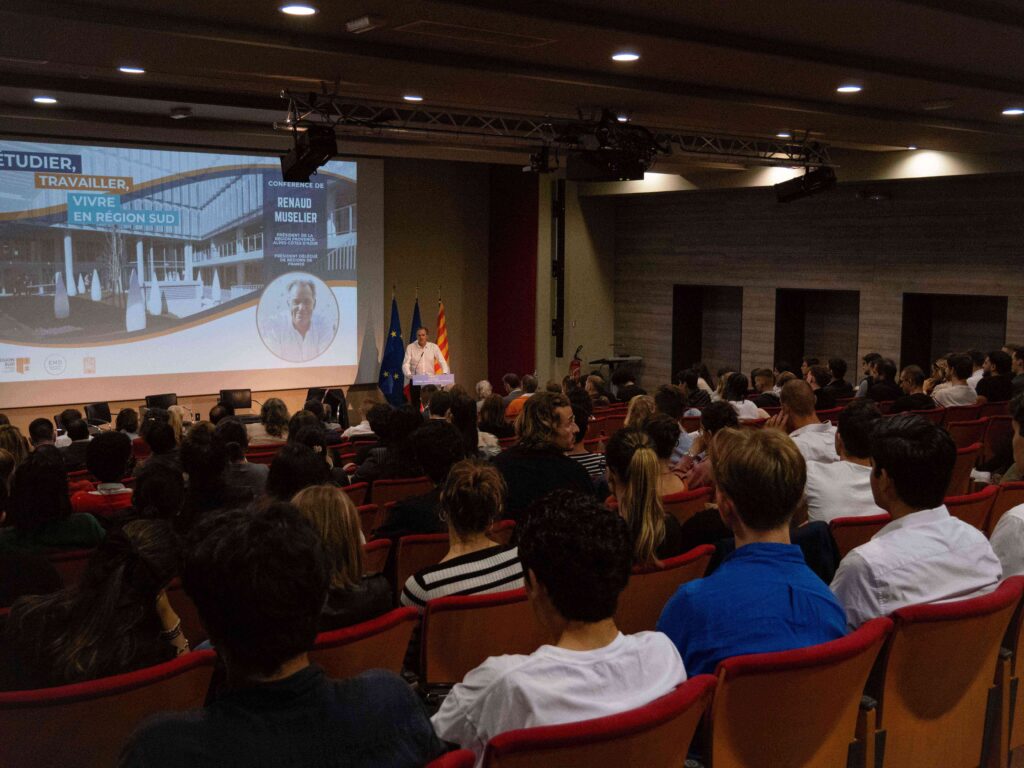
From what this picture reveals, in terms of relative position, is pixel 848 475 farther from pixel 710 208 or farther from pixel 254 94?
pixel 710 208

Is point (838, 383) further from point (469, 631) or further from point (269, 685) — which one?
point (269, 685)

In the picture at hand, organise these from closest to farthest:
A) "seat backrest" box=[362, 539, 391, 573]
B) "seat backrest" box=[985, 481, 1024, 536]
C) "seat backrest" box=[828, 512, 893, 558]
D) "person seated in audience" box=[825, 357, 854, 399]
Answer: "seat backrest" box=[362, 539, 391, 573], "seat backrest" box=[828, 512, 893, 558], "seat backrest" box=[985, 481, 1024, 536], "person seated in audience" box=[825, 357, 854, 399]

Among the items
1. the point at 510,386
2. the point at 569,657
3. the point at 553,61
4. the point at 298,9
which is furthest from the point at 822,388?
the point at 569,657

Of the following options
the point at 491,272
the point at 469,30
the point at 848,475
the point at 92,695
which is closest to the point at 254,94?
the point at 469,30

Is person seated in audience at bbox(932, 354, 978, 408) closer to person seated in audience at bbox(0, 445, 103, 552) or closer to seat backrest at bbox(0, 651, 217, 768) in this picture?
person seated in audience at bbox(0, 445, 103, 552)

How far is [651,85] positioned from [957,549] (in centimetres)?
598

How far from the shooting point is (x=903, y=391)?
9.02m

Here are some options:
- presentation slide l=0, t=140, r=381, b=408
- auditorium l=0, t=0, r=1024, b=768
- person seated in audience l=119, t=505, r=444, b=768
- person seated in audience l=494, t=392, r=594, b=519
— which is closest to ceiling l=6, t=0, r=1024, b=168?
auditorium l=0, t=0, r=1024, b=768

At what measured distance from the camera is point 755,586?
2324mm

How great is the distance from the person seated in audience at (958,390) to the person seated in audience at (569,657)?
7474mm

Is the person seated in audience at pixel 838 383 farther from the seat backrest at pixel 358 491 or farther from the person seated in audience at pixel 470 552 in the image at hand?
the person seated in audience at pixel 470 552

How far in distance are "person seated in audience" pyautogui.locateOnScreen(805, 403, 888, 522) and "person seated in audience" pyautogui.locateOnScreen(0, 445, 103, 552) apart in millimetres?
2877

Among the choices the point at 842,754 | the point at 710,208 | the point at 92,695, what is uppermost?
the point at 710,208

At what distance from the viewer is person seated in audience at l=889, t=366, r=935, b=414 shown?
767 cm
